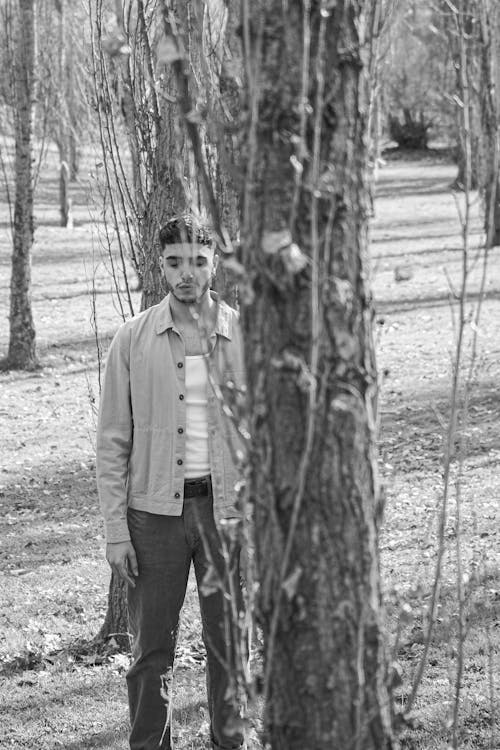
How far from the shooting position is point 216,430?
12.5 feet

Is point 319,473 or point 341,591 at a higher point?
point 319,473

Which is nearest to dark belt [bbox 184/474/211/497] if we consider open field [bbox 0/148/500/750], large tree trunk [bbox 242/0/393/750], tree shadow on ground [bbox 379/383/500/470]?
open field [bbox 0/148/500/750]

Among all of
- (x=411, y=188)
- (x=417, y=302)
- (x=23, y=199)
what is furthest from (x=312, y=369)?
(x=411, y=188)

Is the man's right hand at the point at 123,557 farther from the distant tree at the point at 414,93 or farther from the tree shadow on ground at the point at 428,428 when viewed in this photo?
the distant tree at the point at 414,93

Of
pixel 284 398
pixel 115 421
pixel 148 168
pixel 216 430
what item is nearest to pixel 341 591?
pixel 284 398

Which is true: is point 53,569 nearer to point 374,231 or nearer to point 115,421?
point 115,421

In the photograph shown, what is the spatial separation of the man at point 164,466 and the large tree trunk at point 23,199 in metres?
10.5

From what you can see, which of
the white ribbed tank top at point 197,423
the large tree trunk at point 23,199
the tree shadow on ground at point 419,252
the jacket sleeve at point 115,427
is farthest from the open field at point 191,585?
the tree shadow on ground at point 419,252

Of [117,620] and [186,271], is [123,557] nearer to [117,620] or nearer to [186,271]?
[186,271]

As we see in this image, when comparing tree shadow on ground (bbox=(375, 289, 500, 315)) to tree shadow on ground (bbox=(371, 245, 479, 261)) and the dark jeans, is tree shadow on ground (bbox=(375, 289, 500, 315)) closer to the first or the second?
tree shadow on ground (bbox=(371, 245, 479, 261))

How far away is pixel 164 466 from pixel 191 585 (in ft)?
11.1

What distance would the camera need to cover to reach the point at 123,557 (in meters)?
3.88

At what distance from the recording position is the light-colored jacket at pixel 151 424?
384 centimetres

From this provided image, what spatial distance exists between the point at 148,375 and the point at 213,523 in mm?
614
